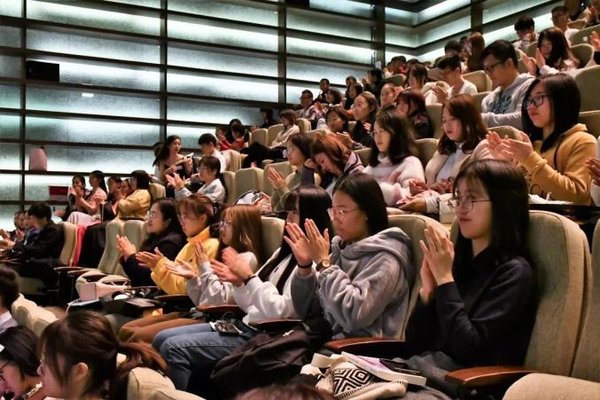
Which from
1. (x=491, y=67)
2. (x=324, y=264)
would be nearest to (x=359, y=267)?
(x=324, y=264)

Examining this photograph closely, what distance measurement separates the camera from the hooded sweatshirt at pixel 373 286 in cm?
197

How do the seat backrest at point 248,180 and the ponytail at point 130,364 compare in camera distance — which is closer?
the ponytail at point 130,364

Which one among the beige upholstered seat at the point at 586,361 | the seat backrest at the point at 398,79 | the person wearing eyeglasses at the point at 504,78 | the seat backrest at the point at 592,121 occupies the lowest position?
the beige upholstered seat at the point at 586,361

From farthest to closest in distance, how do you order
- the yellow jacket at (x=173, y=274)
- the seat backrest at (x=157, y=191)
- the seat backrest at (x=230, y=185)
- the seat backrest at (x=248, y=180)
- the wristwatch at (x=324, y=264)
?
the seat backrest at (x=157, y=191), the seat backrest at (x=230, y=185), the seat backrest at (x=248, y=180), the yellow jacket at (x=173, y=274), the wristwatch at (x=324, y=264)

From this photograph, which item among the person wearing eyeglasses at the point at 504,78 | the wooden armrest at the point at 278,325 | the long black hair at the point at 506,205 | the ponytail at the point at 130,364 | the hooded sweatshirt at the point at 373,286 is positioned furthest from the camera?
the person wearing eyeglasses at the point at 504,78

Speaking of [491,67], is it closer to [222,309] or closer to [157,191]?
[222,309]

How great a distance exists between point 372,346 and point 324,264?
349 millimetres

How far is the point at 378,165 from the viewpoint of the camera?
3520mm

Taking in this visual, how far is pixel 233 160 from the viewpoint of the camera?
22.8 feet

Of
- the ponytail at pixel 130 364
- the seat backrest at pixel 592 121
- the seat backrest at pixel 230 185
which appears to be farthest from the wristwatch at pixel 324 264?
the seat backrest at pixel 230 185

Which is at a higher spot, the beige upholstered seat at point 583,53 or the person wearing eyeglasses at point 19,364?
the beige upholstered seat at point 583,53

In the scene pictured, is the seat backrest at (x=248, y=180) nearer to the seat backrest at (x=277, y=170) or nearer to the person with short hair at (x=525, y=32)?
the seat backrest at (x=277, y=170)

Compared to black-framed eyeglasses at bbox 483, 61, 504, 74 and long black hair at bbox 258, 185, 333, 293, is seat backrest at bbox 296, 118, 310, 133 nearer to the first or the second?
black-framed eyeglasses at bbox 483, 61, 504, 74

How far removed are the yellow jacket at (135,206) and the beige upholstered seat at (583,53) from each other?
12.3 feet
